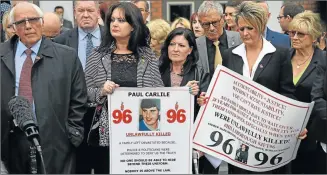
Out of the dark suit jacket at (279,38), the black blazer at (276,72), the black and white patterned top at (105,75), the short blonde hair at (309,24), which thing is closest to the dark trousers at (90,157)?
the black and white patterned top at (105,75)

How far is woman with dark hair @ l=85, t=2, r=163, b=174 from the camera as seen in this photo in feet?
19.9

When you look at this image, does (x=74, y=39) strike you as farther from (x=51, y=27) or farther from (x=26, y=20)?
(x=26, y=20)

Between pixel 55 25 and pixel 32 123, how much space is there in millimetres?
2627

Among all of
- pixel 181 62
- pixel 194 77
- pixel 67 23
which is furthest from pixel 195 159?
pixel 67 23

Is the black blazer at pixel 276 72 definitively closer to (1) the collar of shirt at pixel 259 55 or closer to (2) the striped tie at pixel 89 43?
(1) the collar of shirt at pixel 259 55

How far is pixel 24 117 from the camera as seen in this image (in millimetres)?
5680

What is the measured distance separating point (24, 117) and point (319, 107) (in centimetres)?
233

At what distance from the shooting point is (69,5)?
45.9 feet

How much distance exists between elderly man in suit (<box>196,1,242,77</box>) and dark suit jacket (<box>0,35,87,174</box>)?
63.3 inches

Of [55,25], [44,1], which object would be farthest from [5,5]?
[44,1]

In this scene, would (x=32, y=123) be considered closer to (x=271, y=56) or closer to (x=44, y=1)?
(x=271, y=56)

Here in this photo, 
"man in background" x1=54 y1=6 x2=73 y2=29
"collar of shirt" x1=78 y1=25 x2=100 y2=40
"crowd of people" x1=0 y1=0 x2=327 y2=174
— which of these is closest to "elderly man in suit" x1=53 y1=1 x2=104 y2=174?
"collar of shirt" x1=78 y1=25 x2=100 y2=40

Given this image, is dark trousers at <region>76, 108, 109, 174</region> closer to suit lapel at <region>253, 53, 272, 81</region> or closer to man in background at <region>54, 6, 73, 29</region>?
suit lapel at <region>253, 53, 272, 81</region>

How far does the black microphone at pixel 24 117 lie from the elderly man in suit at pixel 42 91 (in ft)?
0.35
